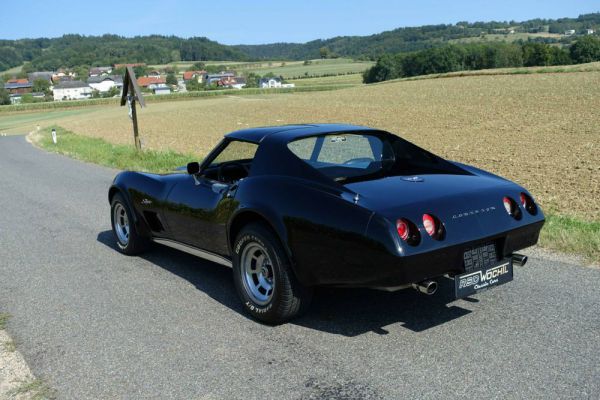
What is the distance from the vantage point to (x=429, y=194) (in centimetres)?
392

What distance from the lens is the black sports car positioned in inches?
144

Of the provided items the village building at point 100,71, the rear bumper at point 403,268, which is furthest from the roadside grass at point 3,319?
the village building at point 100,71

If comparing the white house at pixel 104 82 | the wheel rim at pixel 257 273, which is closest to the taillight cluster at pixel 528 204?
the wheel rim at pixel 257 273

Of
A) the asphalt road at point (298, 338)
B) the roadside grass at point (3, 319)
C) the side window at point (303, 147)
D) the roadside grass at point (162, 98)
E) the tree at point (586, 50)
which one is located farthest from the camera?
the roadside grass at point (162, 98)

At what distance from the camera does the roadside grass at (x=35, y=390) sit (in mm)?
3406

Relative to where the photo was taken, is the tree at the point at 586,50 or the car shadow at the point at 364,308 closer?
the car shadow at the point at 364,308

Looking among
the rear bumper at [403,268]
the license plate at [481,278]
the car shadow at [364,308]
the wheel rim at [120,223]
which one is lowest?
the car shadow at [364,308]

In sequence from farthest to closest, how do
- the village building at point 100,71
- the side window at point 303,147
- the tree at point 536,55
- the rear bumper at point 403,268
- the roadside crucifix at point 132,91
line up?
the village building at point 100,71
the tree at point 536,55
the roadside crucifix at point 132,91
the side window at point 303,147
the rear bumper at point 403,268

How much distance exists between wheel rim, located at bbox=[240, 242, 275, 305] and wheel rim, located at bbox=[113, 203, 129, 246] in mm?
2484

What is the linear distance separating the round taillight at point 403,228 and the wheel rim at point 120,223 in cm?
379

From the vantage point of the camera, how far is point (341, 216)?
3732mm

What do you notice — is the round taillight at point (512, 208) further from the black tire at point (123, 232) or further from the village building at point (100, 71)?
the village building at point (100, 71)

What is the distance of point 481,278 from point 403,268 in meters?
0.71

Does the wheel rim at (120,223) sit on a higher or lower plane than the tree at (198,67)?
lower
